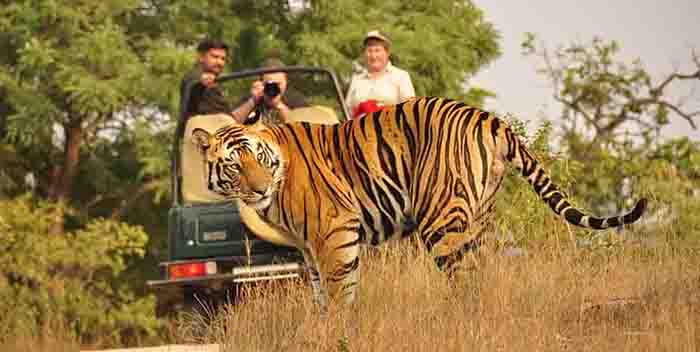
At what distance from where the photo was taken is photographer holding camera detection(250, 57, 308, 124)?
10184 millimetres

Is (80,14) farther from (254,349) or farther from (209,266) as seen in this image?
(254,349)

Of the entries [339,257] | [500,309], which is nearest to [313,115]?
[339,257]

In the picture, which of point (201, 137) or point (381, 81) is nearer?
point (201, 137)

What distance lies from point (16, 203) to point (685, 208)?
45.9ft

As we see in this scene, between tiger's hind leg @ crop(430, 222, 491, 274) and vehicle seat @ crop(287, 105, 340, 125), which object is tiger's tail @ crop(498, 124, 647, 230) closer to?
tiger's hind leg @ crop(430, 222, 491, 274)

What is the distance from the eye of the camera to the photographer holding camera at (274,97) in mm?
10184

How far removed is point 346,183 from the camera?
26.6 feet

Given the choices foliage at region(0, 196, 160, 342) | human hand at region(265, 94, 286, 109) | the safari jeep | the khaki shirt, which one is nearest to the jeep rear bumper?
the safari jeep

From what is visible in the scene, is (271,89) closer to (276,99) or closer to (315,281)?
(276,99)

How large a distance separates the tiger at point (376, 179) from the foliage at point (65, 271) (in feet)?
41.1

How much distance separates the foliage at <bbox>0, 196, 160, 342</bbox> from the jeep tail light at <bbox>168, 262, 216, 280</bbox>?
1040 centimetres

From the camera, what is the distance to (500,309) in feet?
24.9

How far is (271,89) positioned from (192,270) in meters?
1.39

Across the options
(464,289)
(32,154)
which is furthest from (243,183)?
(32,154)
